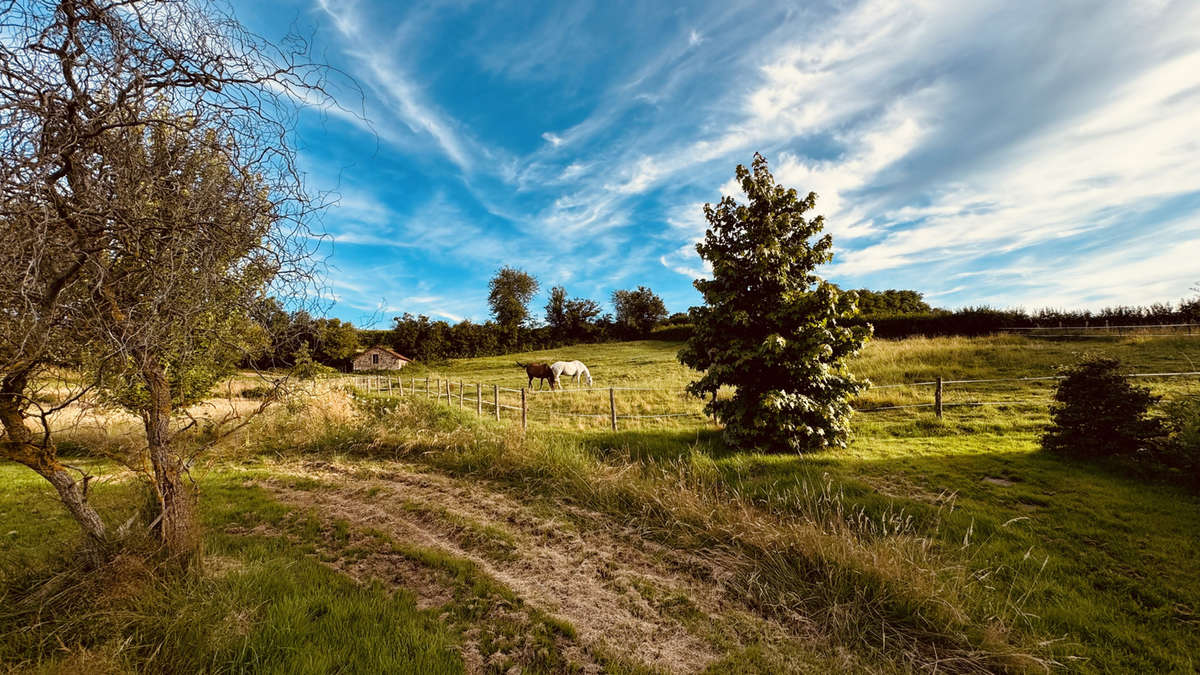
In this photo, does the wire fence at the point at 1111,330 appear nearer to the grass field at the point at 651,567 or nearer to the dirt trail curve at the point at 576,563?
the grass field at the point at 651,567

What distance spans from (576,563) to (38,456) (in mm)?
4797

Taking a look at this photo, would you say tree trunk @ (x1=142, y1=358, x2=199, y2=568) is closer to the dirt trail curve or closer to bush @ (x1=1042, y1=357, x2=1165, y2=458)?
the dirt trail curve

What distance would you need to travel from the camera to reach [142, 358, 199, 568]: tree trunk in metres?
4.00

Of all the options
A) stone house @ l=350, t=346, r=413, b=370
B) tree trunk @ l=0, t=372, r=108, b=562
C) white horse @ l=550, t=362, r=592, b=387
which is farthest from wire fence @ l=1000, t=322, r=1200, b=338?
stone house @ l=350, t=346, r=413, b=370

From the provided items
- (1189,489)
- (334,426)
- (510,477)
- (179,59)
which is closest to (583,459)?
(510,477)

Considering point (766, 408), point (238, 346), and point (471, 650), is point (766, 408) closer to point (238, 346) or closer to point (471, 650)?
point (471, 650)

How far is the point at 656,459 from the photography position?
869 centimetres

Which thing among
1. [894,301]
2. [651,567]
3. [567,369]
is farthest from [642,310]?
[651,567]

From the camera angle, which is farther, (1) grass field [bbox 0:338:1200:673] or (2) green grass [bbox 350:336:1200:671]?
(2) green grass [bbox 350:336:1200:671]

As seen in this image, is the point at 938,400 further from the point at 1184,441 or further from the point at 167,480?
the point at 167,480

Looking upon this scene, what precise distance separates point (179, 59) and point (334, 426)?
416 inches

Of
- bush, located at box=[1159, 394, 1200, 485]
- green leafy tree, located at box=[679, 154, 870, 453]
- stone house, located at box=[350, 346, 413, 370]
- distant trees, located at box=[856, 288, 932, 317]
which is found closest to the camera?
bush, located at box=[1159, 394, 1200, 485]

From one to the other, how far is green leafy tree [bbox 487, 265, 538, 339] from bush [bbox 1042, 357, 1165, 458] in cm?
5648

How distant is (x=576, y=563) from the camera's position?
5.04 m
